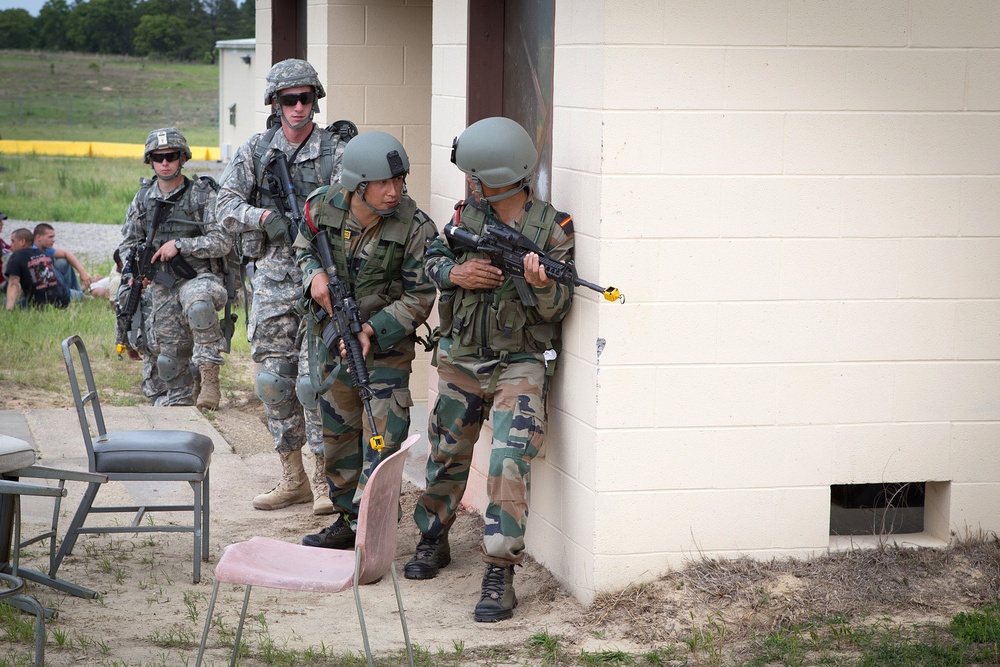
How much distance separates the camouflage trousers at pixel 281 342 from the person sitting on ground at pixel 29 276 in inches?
314

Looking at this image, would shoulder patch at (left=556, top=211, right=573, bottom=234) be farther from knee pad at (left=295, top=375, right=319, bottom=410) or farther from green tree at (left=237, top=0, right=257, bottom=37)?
green tree at (left=237, top=0, right=257, bottom=37)

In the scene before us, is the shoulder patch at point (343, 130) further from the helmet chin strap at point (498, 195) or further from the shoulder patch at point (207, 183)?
the shoulder patch at point (207, 183)

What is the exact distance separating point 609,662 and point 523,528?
2.41ft

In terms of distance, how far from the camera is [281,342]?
6.30 meters

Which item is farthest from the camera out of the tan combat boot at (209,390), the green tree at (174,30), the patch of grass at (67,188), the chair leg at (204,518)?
the green tree at (174,30)

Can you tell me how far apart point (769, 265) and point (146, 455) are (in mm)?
2779

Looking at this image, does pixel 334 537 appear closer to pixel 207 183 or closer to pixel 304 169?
pixel 304 169

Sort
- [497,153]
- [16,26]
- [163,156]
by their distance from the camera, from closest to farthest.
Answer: [497,153] → [163,156] → [16,26]

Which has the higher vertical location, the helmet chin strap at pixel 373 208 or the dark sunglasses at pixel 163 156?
the dark sunglasses at pixel 163 156

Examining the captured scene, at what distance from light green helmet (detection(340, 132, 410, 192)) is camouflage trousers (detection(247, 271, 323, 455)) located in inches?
49.3

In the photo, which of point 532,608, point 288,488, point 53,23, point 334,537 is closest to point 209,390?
point 288,488

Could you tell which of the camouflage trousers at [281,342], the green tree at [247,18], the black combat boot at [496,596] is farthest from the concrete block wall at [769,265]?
the green tree at [247,18]

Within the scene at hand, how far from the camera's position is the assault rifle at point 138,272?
854 centimetres

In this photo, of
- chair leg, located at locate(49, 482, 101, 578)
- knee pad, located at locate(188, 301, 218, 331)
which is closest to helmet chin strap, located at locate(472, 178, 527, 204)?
chair leg, located at locate(49, 482, 101, 578)
